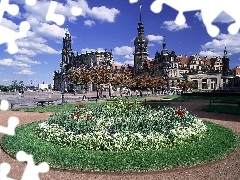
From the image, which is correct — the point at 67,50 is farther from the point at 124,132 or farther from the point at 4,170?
the point at 4,170

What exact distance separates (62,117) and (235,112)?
1661cm

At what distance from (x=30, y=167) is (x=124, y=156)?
12.3ft

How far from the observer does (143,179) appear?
1018cm

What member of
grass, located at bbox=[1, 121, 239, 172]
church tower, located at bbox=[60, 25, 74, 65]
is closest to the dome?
church tower, located at bbox=[60, 25, 74, 65]

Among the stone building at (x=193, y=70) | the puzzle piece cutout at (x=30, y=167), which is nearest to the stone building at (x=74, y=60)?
the stone building at (x=193, y=70)

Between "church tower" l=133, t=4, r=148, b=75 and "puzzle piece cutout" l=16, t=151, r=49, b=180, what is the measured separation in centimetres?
11190

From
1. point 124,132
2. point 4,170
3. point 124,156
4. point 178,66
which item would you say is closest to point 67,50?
point 178,66

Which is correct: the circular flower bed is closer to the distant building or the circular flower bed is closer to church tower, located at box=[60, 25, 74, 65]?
the distant building

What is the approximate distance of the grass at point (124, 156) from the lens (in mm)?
11375

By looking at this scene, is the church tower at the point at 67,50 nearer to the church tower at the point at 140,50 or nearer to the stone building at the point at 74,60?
the stone building at the point at 74,60

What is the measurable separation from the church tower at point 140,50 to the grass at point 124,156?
10916 cm

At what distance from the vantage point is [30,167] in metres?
10.7

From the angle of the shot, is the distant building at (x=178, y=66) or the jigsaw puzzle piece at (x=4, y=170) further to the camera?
the distant building at (x=178, y=66)

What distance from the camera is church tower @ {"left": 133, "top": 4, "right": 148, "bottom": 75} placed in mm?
122750
